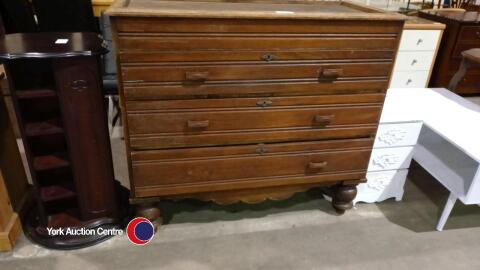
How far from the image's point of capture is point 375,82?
4.91 ft

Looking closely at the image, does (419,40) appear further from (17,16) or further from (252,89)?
(17,16)

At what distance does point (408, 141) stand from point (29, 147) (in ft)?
5.38

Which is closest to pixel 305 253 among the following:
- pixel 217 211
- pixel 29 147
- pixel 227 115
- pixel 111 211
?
pixel 217 211

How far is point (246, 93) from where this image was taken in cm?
140

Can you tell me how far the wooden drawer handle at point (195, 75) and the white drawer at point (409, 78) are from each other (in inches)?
Result: 78.4

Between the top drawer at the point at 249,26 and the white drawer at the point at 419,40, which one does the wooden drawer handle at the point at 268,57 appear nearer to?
the top drawer at the point at 249,26

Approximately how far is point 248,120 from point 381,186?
869 mm

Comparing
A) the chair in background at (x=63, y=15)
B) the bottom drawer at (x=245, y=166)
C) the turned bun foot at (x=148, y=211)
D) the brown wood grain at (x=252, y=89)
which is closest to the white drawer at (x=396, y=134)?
the bottom drawer at (x=245, y=166)

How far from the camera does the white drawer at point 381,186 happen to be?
1.86 meters

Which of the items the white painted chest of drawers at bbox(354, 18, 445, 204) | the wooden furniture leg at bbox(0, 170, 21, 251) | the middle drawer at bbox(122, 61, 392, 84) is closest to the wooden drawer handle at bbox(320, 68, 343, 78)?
the middle drawer at bbox(122, 61, 392, 84)

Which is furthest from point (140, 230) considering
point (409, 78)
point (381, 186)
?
point (409, 78)

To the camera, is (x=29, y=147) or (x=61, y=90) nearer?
(x=61, y=90)

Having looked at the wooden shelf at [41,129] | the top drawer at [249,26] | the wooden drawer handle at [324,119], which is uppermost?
the top drawer at [249,26]

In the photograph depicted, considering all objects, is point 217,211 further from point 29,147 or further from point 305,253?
point 29,147
